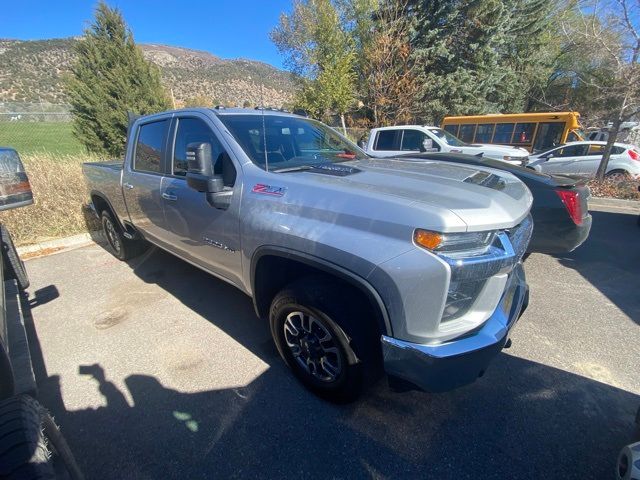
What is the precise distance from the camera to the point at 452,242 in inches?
60.7

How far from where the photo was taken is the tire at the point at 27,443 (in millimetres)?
1184

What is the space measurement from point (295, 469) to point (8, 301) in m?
2.31

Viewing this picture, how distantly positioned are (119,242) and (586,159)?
42.6 feet

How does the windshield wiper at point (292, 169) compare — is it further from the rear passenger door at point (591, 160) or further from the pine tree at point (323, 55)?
the pine tree at point (323, 55)

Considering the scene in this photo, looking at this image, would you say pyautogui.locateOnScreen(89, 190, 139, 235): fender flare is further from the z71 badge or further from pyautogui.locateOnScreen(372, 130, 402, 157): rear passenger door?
pyautogui.locateOnScreen(372, 130, 402, 157): rear passenger door

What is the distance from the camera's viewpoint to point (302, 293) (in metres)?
2.02

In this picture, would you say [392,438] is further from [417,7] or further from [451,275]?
[417,7]

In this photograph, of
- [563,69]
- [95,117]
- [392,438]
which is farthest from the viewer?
[563,69]

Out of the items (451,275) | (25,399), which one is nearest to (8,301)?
(25,399)

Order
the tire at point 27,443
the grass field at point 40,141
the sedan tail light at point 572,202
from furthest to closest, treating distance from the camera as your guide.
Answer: the grass field at point 40,141 < the sedan tail light at point 572,202 < the tire at point 27,443

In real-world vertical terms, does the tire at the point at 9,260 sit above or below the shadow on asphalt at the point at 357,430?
above

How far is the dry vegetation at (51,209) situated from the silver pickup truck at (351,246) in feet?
13.4

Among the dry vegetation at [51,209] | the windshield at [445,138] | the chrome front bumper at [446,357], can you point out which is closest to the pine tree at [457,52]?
the windshield at [445,138]

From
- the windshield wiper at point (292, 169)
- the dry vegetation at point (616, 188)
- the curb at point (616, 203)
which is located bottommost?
the curb at point (616, 203)
